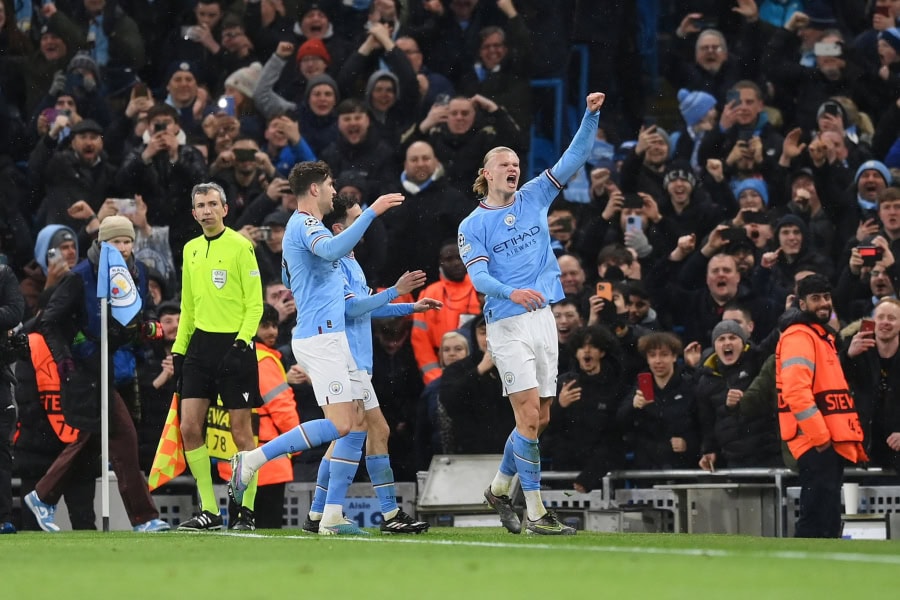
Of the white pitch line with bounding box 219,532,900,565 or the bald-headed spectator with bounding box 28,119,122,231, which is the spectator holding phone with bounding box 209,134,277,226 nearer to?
the bald-headed spectator with bounding box 28,119,122,231

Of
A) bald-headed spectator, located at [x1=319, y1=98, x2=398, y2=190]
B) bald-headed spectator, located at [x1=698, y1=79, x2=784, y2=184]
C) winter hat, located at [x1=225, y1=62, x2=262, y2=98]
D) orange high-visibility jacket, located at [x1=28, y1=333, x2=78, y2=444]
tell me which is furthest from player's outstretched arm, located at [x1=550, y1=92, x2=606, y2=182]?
winter hat, located at [x1=225, y1=62, x2=262, y2=98]

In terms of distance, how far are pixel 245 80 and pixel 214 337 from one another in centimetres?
754

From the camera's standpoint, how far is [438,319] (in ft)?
48.2

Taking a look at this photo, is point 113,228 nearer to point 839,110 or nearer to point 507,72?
point 507,72

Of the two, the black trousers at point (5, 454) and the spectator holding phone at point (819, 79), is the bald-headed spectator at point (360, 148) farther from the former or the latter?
the black trousers at point (5, 454)

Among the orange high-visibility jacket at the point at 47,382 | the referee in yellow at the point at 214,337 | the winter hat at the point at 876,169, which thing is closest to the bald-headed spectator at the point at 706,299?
the winter hat at the point at 876,169

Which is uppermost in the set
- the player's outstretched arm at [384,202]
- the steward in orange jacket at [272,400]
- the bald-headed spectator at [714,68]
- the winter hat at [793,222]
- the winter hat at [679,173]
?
the bald-headed spectator at [714,68]

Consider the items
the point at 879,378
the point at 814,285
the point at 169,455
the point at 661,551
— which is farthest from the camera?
the point at 169,455

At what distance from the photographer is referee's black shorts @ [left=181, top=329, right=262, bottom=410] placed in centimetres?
1169

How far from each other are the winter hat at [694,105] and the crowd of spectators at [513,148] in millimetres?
35

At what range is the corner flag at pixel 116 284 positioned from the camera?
12.5 m

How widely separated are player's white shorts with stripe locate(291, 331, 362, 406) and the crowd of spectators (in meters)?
3.20

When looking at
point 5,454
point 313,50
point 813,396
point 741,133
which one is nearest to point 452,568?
point 813,396

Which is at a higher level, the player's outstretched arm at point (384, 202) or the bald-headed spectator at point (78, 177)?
the bald-headed spectator at point (78, 177)
